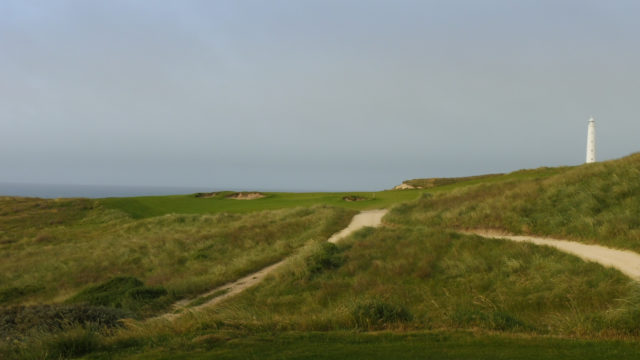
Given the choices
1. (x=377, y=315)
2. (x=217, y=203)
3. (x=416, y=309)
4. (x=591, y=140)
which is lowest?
(x=416, y=309)

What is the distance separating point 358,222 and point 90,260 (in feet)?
46.8

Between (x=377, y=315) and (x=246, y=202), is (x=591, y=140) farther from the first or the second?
(x=377, y=315)

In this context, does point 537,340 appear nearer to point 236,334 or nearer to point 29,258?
point 236,334

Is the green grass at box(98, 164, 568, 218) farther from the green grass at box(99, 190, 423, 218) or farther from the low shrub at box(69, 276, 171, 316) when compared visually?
→ the low shrub at box(69, 276, 171, 316)

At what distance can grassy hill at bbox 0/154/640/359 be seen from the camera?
5.38 meters

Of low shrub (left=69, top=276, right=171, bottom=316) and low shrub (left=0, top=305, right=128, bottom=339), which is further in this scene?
low shrub (left=69, top=276, right=171, bottom=316)

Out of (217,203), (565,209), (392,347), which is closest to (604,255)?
(565,209)

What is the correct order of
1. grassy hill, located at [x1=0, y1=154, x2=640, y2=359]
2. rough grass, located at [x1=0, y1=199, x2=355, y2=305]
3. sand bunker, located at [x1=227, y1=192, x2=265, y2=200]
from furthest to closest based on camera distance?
sand bunker, located at [x1=227, y1=192, x2=265, y2=200] < rough grass, located at [x1=0, y1=199, x2=355, y2=305] < grassy hill, located at [x1=0, y1=154, x2=640, y2=359]

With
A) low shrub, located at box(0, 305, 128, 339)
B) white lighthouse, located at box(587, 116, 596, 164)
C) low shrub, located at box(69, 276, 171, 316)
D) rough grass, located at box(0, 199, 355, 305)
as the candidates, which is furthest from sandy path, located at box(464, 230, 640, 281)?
white lighthouse, located at box(587, 116, 596, 164)

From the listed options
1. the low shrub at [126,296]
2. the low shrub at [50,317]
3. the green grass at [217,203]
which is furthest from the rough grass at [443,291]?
the green grass at [217,203]

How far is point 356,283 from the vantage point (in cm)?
1152

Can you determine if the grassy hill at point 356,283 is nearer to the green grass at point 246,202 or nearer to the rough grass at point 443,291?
the rough grass at point 443,291

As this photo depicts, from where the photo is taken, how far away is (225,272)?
569 inches

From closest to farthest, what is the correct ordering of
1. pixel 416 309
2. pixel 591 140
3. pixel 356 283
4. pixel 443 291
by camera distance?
pixel 416 309
pixel 443 291
pixel 356 283
pixel 591 140
